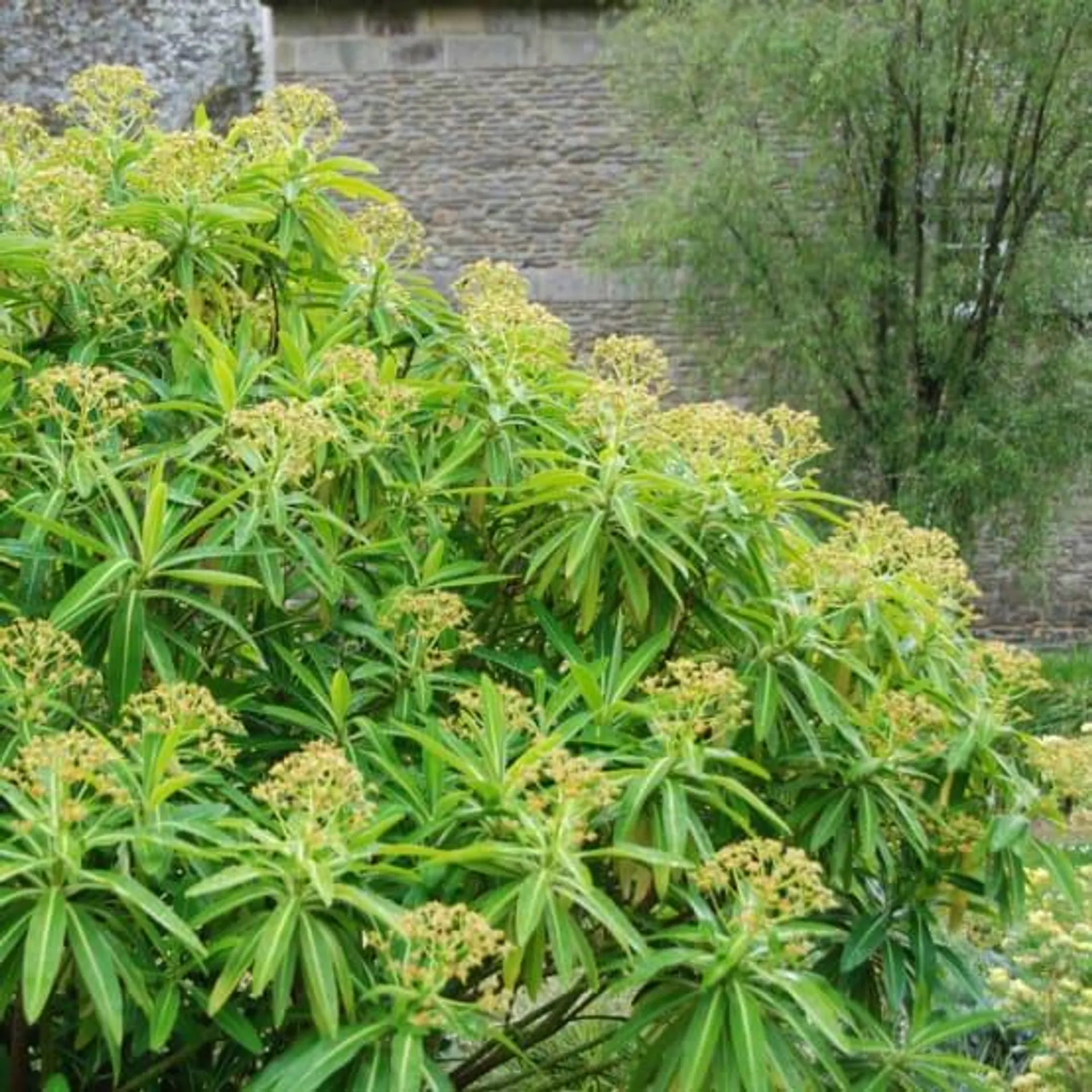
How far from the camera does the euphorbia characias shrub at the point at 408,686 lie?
2.52m

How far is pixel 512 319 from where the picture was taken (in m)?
3.43

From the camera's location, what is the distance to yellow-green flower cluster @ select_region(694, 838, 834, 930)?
2.65m

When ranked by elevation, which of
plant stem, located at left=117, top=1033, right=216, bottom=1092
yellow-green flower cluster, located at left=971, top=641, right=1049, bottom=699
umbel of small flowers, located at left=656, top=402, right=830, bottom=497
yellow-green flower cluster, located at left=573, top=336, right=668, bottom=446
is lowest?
plant stem, located at left=117, top=1033, right=216, bottom=1092

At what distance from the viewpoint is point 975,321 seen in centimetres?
1258

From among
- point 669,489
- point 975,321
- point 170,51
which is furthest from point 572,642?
point 170,51

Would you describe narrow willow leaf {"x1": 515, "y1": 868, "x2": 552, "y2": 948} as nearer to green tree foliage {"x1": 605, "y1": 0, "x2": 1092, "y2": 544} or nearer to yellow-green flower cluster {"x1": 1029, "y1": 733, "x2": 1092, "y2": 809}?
yellow-green flower cluster {"x1": 1029, "y1": 733, "x2": 1092, "y2": 809}

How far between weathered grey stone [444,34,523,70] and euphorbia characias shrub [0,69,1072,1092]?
11585mm

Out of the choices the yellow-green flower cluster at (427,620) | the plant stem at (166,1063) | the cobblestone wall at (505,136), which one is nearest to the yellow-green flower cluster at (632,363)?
the yellow-green flower cluster at (427,620)

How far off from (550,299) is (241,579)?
12.6 metres

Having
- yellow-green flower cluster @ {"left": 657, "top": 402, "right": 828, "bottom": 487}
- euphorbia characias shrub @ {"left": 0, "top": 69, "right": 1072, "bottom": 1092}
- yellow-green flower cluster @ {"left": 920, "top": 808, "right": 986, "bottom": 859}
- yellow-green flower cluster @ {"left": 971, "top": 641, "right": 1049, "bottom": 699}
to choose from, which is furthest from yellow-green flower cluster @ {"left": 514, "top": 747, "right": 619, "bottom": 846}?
yellow-green flower cluster @ {"left": 971, "top": 641, "right": 1049, "bottom": 699}

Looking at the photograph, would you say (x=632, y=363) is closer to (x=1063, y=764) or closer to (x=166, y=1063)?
(x=1063, y=764)

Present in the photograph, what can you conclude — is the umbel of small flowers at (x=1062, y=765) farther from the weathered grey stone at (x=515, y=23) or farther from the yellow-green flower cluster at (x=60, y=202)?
the weathered grey stone at (x=515, y=23)

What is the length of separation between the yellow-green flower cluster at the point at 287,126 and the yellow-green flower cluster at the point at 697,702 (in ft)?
4.33

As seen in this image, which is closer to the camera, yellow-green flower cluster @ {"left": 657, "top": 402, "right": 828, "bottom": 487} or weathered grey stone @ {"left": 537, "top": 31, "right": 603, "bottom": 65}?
yellow-green flower cluster @ {"left": 657, "top": 402, "right": 828, "bottom": 487}
